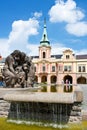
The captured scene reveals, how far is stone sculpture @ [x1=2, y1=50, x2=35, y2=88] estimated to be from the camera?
14.2 metres

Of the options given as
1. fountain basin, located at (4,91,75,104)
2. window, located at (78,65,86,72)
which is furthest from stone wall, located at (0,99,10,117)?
window, located at (78,65,86,72)

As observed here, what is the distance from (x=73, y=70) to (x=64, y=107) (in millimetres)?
72395

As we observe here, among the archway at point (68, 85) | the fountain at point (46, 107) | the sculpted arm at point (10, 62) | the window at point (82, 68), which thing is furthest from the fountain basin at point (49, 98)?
the window at point (82, 68)

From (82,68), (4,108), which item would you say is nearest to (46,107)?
(4,108)

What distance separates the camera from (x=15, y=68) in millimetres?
15023

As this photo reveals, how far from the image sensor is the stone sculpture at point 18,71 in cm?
1416

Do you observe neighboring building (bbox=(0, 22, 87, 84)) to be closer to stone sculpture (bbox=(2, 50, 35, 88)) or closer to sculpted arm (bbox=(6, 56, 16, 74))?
stone sculpture (bbox=(2, 50, 35, 88))

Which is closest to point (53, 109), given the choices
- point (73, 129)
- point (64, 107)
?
point (64, 107)

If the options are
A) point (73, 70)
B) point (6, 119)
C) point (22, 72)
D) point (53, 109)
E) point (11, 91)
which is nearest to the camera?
point (53, 109)

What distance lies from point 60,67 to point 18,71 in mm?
68913

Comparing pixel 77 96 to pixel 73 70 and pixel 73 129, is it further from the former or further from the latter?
pixel 73 70

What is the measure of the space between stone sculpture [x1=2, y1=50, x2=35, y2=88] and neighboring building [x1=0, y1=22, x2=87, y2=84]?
64.9 metres

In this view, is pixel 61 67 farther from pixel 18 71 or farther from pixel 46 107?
pixel 46 107

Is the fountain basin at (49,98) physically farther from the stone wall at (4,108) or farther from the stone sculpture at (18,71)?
Result: the stone sculpture at (18,71)
